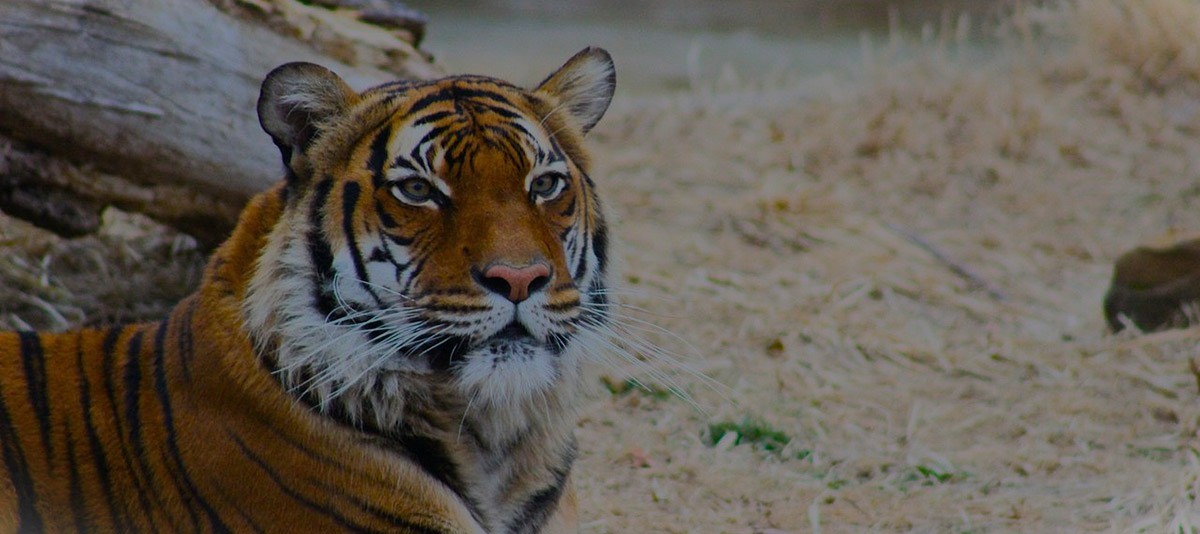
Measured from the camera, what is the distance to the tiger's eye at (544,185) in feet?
7.56

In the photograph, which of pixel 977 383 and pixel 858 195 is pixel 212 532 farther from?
pixel 858 195

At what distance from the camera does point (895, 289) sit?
4.77m

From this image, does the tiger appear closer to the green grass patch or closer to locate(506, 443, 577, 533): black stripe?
locate(506, 443, 577, 533): black stripe

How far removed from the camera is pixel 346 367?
2.24m

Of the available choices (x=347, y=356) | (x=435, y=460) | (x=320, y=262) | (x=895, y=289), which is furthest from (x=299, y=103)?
(x=895, y=289)

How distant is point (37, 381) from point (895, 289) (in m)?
3.26

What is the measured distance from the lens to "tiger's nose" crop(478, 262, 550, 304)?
6.96 ft

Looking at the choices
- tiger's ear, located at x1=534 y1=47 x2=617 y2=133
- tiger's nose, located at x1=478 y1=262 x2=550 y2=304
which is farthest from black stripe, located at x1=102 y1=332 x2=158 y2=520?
tiger's ear, located at x1=534 y1=47 x2=617 y2=133

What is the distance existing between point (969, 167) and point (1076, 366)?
2.22 m

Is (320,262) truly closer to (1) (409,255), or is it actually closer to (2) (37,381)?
(1) (409,255)

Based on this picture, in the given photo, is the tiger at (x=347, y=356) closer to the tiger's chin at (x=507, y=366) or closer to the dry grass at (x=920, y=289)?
the tiger's chin at (x=507, y=366)

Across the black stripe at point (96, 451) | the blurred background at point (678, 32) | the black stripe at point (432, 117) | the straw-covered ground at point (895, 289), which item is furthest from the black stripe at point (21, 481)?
the blurred background at point (678, 32)

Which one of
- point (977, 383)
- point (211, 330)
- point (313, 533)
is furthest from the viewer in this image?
point (977, 383)

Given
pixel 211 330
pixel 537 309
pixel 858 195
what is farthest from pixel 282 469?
pixel 858 195
